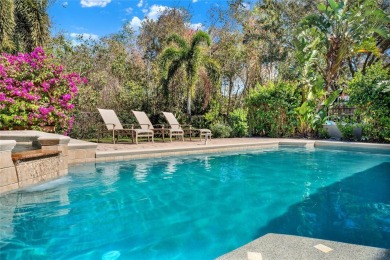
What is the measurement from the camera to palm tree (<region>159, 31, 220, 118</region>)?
14.3m

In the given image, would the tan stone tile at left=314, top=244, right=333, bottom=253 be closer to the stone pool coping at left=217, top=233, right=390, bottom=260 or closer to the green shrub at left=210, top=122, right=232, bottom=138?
the stone pool coping at left=217, top=233, right=390, bottom=260

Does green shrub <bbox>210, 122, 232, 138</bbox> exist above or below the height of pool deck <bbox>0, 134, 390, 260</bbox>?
above

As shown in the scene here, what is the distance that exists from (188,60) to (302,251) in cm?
1268

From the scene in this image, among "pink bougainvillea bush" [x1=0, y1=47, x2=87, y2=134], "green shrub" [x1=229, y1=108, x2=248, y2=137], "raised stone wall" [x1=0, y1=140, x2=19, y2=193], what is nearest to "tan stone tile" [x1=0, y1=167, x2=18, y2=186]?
"raised stone wall" [x1=0, y1=140, x2=19, y2=193]

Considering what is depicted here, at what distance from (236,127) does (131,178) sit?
Result: 9.61 m

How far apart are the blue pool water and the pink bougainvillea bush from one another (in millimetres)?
2807

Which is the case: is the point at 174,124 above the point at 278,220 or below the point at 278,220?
above

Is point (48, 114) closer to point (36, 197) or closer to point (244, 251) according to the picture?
point (36, 197)

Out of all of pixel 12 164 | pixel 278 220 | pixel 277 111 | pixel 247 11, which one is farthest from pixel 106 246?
pixel 247 11

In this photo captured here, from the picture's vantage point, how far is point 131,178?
7.09m

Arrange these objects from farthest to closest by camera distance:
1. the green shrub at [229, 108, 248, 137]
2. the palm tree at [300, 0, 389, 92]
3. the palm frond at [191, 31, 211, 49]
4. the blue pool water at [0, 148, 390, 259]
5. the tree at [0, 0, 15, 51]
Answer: the green shrub at [229, 108, 248, 137] < the palm frond at [191, 31, 211, 49] < the palm tree at [300, 0, 389, 92] < the tree at [0, 0, 15, 51] < the blue pool water at [0, 148, 390, 259]

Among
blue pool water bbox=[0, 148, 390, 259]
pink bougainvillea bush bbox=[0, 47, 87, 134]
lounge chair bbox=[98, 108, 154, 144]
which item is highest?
pink bougainvillea bush bbox=[0, 47, 87, 134]

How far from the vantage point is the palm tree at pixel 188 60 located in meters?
14.3

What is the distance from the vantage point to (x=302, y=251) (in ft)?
8.90
